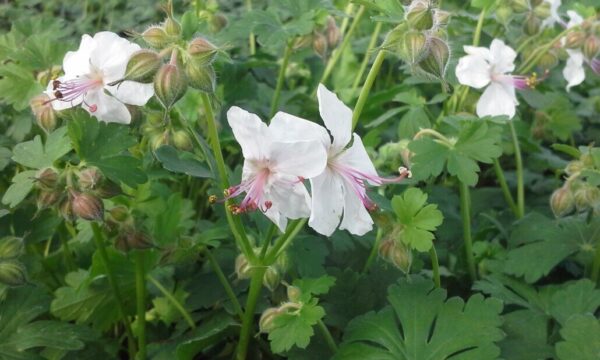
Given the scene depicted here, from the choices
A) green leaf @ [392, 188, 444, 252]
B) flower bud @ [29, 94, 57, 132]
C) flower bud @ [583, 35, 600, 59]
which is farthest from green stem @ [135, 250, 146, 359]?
flower bud @ [583, 35, 600, 59]

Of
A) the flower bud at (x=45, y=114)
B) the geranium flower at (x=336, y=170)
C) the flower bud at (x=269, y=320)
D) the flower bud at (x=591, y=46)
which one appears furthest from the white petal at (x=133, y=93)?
the flower bud at (x=591, y=46)

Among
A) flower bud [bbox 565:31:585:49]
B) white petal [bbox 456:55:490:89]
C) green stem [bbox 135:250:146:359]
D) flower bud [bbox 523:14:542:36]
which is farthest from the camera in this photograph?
flower bud [bbox 523:14:542:36]

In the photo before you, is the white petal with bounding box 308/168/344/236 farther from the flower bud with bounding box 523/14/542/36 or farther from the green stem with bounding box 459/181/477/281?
the flower bud with bounding box 523/14/542/36

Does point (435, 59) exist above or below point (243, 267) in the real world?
above

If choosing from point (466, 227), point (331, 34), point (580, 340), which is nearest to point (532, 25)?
point (331, 34)

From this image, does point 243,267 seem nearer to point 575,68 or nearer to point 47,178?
point 47,178

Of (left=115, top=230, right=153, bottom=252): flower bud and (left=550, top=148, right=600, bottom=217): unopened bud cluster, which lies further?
(left=550, top=148, right=600, bottom=217): unopened bud cluster

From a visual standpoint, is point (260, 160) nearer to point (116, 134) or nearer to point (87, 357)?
point (116, 134)

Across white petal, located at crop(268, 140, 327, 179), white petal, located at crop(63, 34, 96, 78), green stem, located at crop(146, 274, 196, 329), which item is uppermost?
white petal, located at crop(268, 140, 327, 179)
